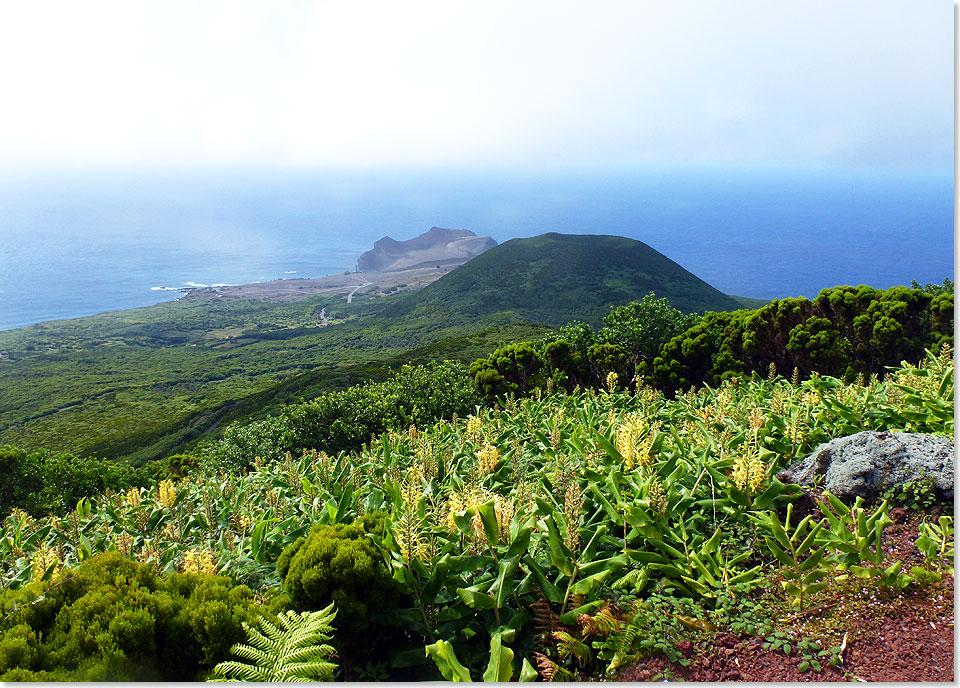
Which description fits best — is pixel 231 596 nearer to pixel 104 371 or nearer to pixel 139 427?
pixel 139 427

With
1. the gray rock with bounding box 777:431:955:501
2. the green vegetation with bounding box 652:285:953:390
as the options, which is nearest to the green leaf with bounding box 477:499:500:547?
the gray rock with bounding box 777:431:955:501

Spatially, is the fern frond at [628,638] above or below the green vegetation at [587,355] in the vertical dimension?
above

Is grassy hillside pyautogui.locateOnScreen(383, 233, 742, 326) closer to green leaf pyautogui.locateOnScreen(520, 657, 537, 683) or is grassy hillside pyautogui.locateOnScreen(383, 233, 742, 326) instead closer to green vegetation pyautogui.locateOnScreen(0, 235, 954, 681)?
green vegetation pyautogui.locateOnScreen(0, 235, 954, 681)

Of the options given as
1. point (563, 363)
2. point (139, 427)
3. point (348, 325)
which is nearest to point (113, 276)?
point (348, 325)

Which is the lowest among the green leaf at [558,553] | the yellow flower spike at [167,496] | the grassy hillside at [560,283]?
the grassy hillside at [560,283]

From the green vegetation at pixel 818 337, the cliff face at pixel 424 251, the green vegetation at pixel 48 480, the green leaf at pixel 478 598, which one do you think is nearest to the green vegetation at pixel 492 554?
the green leaf at pixel 478 598

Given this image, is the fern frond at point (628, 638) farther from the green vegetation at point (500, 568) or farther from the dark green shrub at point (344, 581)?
the dark green shrub at point (344, 581)

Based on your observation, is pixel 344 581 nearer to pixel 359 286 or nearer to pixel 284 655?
pixel 284 655
